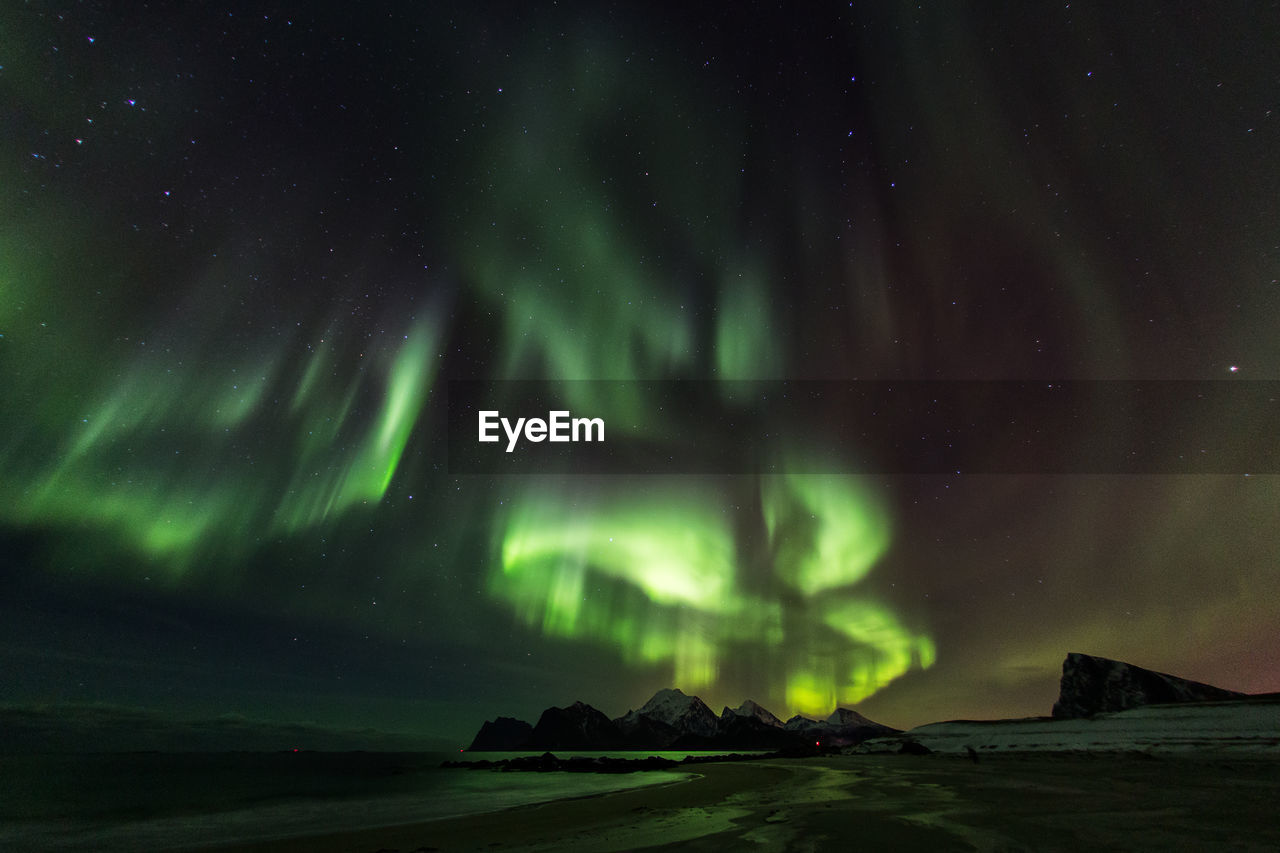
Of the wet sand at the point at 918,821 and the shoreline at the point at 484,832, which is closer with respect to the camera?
the wet sand at the point at 918,821

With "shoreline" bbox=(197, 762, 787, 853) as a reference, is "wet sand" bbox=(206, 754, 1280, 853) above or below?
above

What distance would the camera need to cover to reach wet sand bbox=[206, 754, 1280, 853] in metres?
9.97

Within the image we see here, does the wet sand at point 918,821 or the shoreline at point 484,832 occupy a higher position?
the wet sand at point 918,821

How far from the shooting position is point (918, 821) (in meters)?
12.2

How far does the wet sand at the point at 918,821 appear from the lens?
9.97 m

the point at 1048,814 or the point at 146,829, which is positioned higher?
the point at 1048,814

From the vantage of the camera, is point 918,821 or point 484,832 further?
point 484,832

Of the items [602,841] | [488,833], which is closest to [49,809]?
[488,833]

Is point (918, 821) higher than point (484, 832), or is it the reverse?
point (918, 821)

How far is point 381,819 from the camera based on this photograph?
2711 centimetres

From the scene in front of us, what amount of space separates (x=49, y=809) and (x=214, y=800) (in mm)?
10249

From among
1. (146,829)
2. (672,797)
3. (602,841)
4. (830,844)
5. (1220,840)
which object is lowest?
(146,829)

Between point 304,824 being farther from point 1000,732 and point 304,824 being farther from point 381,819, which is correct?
point 1000,732

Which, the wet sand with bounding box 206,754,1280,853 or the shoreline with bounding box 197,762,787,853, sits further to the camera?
the shoreline with bounding box 197,762,787,853
